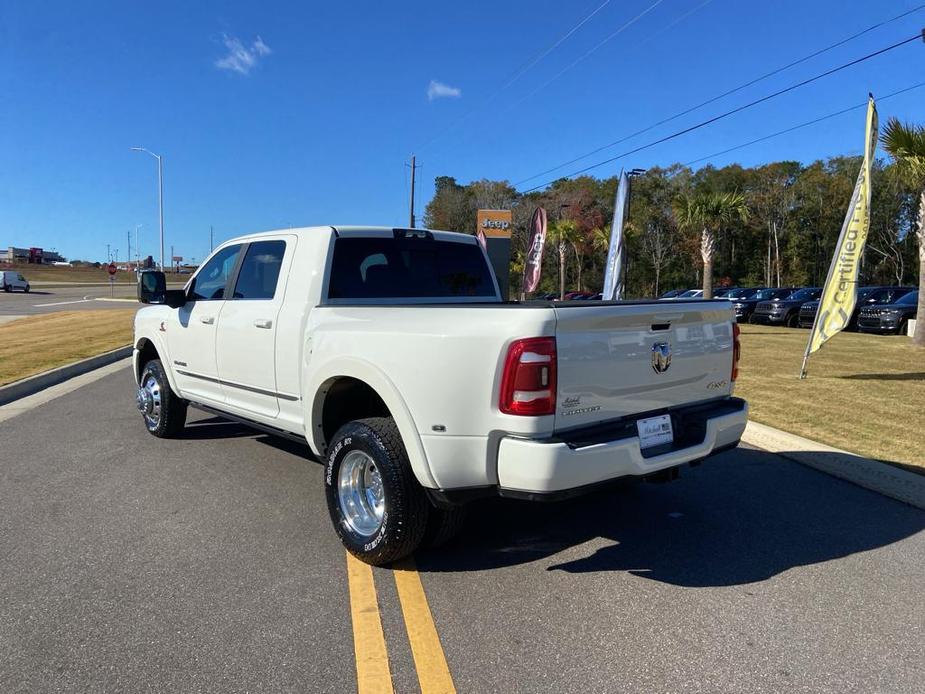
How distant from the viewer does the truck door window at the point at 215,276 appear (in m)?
5.57

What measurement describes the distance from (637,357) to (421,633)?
5.72 ft

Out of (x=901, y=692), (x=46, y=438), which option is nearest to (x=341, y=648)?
(x=901, y=692)

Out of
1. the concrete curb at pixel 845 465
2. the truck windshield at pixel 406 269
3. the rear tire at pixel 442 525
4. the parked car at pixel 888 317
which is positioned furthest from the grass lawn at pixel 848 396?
the parked car at pixel 888 317

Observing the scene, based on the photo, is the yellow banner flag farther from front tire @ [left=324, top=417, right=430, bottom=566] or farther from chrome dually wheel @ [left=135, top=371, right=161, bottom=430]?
chrome dually wheel @ [left=135, top=371, right=161, bottom=430]

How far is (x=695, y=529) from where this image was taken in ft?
14.3

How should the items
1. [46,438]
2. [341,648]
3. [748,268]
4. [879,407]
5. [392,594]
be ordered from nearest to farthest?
[341,648] → [392,594] → [46,438] → [879,407] → [748,268]

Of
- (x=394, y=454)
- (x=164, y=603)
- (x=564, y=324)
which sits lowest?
(x=164, y=603)

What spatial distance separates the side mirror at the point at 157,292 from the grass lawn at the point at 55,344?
5258 mm

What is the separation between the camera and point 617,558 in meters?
3.92

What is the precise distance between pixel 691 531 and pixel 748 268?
198 ft

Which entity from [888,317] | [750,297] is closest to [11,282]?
[750,297]

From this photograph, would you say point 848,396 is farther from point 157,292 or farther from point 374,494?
point 157,292

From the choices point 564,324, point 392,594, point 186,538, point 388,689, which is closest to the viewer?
point 388,689

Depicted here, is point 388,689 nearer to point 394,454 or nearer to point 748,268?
point 394,454
